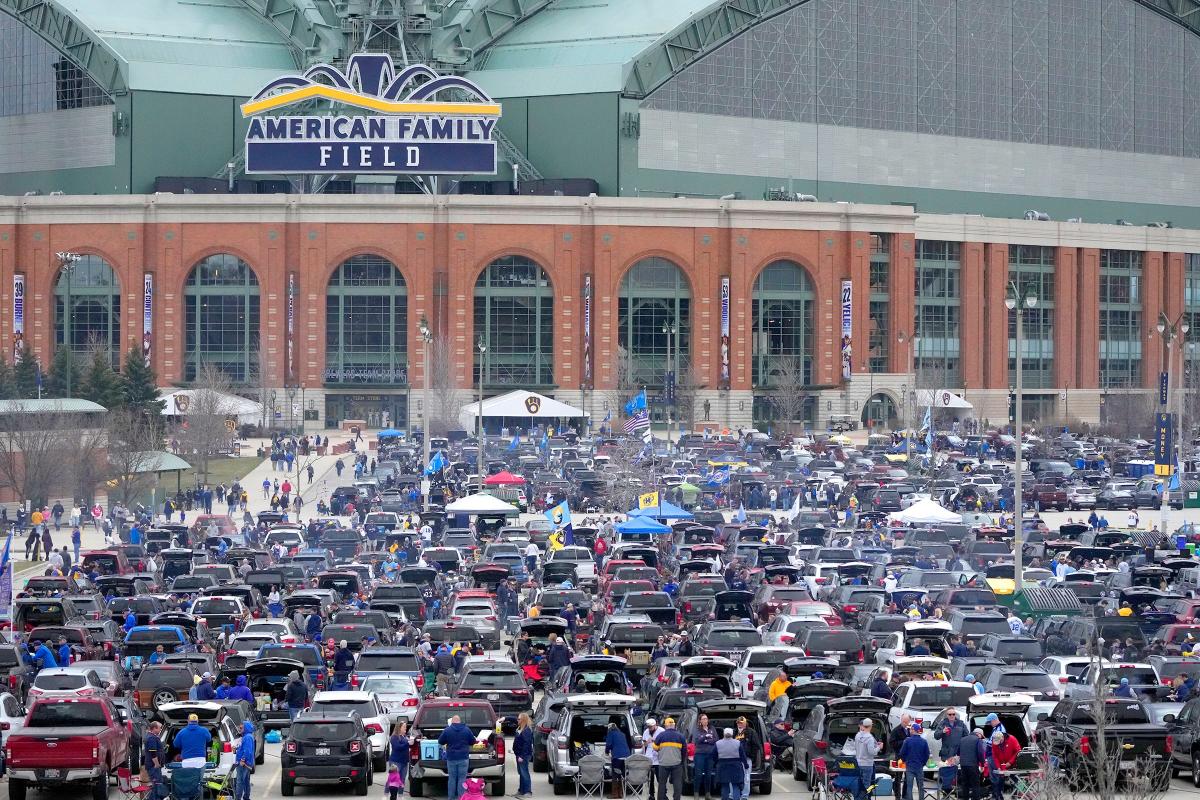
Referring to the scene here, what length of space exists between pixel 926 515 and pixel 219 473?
127 feet

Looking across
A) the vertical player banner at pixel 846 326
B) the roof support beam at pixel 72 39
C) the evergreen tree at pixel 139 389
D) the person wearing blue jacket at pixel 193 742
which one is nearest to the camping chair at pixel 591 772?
the person wearing blue jacket at pixel 193 742

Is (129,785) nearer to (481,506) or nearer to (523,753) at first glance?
(523,753)

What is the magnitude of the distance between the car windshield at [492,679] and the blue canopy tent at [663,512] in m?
26.6

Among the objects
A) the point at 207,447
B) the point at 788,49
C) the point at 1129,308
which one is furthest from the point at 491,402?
the point at 1129,308

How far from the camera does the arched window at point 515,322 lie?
119m

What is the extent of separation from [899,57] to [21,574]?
88669 millimetres

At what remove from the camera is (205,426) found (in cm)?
8431

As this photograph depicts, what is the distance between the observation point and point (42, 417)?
73.5m

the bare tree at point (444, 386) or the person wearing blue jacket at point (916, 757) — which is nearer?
the person wearing blue jacket at point (916, 757)

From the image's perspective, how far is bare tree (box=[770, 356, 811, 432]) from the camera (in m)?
117

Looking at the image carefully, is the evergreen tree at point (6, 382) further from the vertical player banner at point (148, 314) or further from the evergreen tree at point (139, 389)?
the vertical player banner at point (148, 314)

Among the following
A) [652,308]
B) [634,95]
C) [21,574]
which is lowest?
[21,574]

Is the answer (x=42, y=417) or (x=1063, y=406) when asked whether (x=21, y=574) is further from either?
(x=1063, y=406)

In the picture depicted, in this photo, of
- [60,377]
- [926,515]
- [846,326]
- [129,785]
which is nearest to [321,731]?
[129,785]
